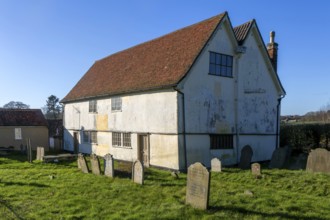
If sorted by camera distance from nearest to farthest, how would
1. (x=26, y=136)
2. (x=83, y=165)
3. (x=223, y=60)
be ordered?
(x=83, y=165) < (x=223, y=60) < (x=26, y=136)

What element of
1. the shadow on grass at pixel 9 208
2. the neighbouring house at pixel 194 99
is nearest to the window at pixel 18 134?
the neighbouring house at pixel 194 99

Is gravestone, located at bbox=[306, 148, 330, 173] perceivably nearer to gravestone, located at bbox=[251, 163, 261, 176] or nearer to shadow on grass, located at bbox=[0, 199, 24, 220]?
gravestone, located at bbox=[251, 163, 261, 176]

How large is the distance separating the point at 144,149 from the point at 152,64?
575 centimetres

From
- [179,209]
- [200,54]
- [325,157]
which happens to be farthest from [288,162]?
[179,209]

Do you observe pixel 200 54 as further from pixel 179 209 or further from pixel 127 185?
pixel 179 209

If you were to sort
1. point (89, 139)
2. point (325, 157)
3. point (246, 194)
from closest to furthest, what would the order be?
point (246, 194), point (325, 157), point (89, 139)

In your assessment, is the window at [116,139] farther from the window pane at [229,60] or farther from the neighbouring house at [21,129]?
the neighbouring house at [21,129]

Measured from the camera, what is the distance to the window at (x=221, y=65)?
2014 cm

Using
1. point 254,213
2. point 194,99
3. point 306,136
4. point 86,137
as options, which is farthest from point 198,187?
point 86,137

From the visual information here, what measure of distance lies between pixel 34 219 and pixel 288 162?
15405mm

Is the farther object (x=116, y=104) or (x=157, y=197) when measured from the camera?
(x=116, y=104)

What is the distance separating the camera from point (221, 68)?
20.6 m

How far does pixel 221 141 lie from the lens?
20.4 metres

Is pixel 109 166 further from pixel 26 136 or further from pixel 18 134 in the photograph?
pixel 18 134
